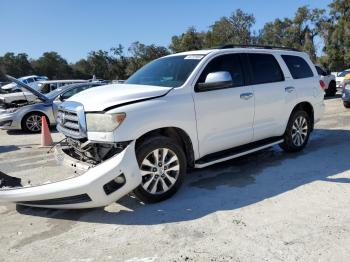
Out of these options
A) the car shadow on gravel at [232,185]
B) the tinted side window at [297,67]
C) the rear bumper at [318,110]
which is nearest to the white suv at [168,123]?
the tinted side window at [297,67]

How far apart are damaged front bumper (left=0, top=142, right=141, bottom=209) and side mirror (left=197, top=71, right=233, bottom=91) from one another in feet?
4.39

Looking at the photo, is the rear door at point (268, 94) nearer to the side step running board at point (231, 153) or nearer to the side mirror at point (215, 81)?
the side step running board at point (231, 153)

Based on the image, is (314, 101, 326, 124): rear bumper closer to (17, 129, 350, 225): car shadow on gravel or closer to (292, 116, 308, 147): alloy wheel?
(292, 116, 308, 147): alloy wheel

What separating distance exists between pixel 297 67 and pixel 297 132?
1183 millimetres

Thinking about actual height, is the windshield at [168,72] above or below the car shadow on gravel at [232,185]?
above

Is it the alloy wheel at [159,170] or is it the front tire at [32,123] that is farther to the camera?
the front tire at [32,123]

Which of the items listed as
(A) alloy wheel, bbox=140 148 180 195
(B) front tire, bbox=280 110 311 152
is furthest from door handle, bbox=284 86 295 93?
(A) alloy wheel, bbox=140 148 180 195

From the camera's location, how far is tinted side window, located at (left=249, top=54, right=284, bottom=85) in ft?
20.0

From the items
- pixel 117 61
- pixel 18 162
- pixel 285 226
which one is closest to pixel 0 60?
pixel 117 61

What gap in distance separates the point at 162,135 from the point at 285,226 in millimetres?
1872

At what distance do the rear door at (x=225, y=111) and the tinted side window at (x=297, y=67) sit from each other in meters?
1.41

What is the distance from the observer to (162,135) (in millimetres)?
4992

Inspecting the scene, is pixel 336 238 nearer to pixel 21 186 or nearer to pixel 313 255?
pixel 313 255

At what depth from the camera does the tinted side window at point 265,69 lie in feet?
20.0
